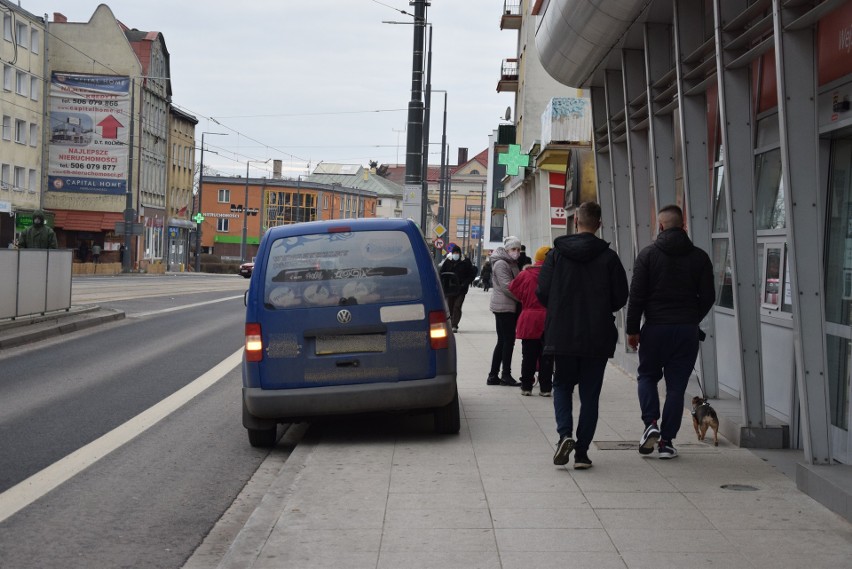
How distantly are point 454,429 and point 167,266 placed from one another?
80.5 meters

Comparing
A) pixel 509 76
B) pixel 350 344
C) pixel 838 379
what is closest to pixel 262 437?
pixel 350 344

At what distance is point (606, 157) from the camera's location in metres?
18.4

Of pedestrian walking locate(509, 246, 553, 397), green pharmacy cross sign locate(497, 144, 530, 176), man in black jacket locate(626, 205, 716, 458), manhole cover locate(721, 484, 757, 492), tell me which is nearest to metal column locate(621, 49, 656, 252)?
pedestrian walking locate(509, 246, 553, 397)

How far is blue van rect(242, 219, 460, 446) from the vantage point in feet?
30.5

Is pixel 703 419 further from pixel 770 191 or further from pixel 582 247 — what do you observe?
pixel 770 191

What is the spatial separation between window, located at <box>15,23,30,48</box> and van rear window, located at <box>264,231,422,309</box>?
61202mm

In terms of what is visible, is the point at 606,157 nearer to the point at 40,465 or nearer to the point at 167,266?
the point at 40,465

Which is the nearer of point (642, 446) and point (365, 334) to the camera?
point (642, 446)

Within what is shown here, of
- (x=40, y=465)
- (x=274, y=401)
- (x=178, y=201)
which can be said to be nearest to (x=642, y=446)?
(x=274, y=401)

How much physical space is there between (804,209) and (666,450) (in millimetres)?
2000

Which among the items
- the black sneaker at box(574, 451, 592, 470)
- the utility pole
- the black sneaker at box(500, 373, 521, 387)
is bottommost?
the black sneaker at box(574, 451, 592, 470)

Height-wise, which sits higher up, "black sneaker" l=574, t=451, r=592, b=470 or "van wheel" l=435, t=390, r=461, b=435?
"van wheel" l=435, t=390, r=461, b=435

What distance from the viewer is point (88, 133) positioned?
7250cm

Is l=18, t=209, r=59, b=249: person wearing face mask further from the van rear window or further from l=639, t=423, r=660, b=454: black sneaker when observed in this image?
l=639, t=423, r=660, b=454: black sneaker
